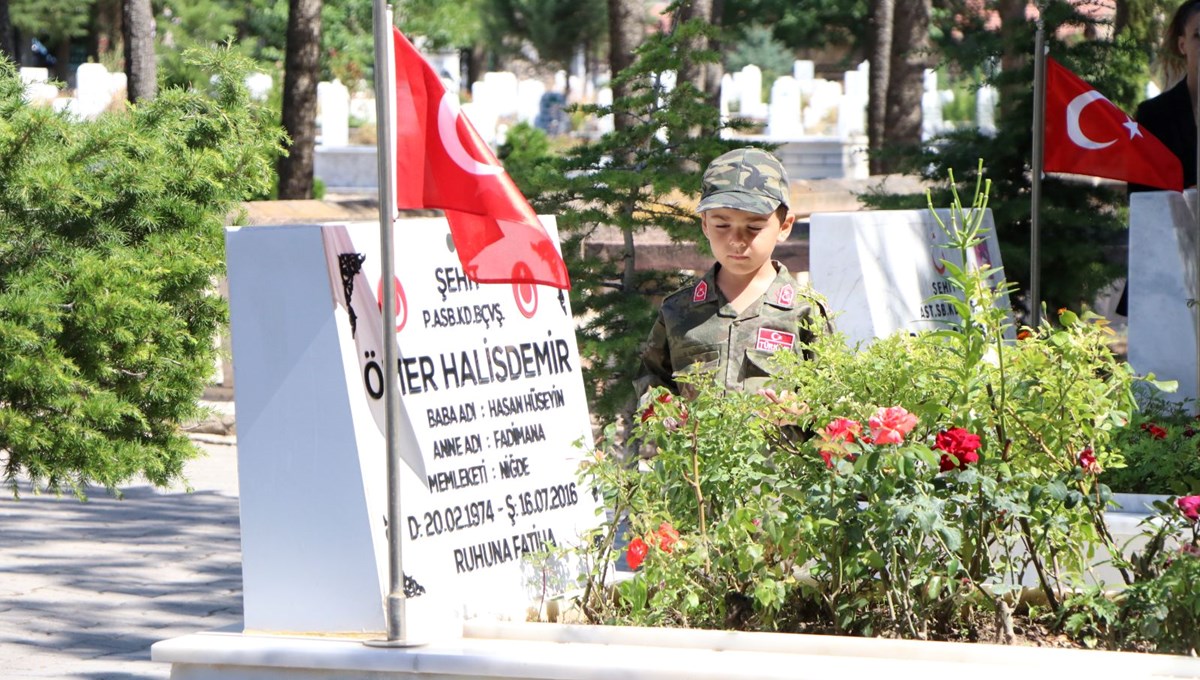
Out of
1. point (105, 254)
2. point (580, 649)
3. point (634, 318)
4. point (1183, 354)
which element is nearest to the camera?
point (580, 649)

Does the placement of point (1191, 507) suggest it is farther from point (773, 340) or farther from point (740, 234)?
point (740, 234)

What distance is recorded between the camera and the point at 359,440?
356 cm

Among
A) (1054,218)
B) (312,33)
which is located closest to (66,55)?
(312,33)

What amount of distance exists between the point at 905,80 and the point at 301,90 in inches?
275

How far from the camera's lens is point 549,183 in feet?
26.6

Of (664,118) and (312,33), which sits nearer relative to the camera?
(664,118)

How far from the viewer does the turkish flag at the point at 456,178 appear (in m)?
3.66

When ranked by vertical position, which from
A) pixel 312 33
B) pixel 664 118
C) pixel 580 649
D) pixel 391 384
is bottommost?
pixel 580 649

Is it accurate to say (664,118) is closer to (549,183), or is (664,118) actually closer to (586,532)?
(549,183)

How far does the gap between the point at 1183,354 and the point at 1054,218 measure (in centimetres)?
341

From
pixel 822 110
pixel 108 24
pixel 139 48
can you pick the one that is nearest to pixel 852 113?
pixel 822 110

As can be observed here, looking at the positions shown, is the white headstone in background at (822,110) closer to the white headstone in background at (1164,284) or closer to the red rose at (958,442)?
the white headstone in background at (1164,284)

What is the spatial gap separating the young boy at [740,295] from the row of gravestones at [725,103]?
787 inches

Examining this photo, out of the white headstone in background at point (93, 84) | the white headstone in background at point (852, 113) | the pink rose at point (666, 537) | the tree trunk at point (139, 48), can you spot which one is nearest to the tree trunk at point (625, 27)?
the tree trunk at point (139, 48)
